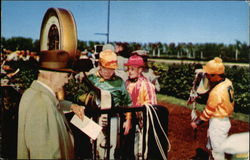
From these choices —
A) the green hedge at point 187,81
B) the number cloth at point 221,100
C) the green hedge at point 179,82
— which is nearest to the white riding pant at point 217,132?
the number cloth at point 221,100

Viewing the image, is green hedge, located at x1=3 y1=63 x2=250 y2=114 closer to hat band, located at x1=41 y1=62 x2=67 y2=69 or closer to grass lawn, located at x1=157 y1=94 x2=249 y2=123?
grass lawn, located at x1=157 y1=94 x2=249 y2=123

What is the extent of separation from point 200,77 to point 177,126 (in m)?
2.28

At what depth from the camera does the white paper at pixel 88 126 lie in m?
2.08

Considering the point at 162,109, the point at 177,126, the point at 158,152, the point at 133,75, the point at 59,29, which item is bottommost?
the point at 177,126

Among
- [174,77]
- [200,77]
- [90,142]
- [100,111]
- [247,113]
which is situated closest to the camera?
Result: [100,111]

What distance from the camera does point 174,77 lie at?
11.5 metres

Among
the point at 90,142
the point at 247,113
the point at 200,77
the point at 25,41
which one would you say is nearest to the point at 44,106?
the point at 90,142

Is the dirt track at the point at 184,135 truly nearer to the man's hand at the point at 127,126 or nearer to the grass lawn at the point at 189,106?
the grass lawn at the point at 189,106

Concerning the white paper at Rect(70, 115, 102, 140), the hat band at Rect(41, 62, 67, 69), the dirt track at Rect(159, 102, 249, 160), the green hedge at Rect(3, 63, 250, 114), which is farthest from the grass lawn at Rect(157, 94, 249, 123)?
the hat band at Rect(41, 62, 67, 69)

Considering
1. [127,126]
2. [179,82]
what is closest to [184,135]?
[127,126]

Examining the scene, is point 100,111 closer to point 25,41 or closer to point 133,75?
point 133,75

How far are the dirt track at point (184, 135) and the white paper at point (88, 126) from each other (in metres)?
3.27

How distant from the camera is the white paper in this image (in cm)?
208

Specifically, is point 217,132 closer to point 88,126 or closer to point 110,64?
point 110,64
